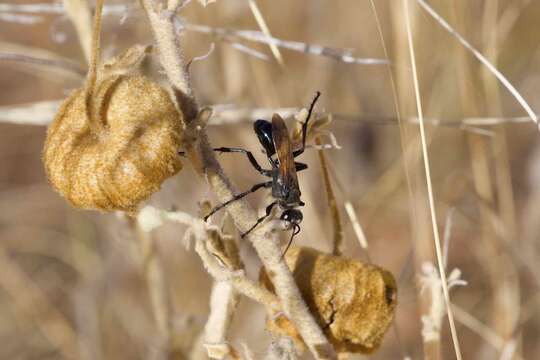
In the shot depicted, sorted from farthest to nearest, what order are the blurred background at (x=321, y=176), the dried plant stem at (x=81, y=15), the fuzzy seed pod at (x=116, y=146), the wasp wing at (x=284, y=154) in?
the blurred background at (x=321, y=176)
the dried plant stem at (x=81, y=15)
the wasp wing at (x=284, y=154)
the fuzzy seed pod at (x=116, y=146)

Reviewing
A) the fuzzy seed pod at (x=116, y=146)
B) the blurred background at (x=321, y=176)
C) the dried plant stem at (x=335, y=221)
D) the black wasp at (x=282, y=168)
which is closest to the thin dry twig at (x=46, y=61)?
the blurred background at (x=321, y=176)

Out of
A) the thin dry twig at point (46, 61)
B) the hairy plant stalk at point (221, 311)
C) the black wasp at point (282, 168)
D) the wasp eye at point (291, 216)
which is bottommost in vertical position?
the hairy plant stalk at point (221, 311)

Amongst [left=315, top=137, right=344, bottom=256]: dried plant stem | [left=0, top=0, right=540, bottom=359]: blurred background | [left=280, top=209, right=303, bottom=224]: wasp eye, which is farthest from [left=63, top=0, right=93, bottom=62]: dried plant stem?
[left=315, top=137, right=344, bottom=256]: dried plant stem

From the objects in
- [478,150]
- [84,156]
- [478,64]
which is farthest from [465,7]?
[84,156]

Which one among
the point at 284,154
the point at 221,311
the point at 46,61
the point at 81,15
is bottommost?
the point at 221,311

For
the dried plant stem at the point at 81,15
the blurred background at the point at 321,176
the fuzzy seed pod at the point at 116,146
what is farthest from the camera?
the blurred background at the point at 321,176

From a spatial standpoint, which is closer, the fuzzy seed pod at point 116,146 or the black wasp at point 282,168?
the fuzzy seed pod at point 116,146

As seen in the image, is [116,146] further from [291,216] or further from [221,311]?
[291,216]

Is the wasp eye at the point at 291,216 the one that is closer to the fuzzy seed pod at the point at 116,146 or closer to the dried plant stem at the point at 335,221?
the dried plant stem at the point at 335,221

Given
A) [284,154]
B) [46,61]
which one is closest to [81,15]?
[46,61]
